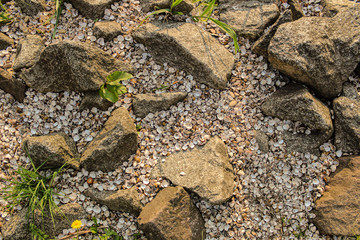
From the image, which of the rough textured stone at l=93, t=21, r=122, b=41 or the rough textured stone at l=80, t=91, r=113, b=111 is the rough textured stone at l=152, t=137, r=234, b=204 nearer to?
the rough textured stone at l=80, t=91, r=113, b=111

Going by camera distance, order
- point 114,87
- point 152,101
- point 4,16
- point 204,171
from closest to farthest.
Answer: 1. point 204,171
2. point 114,87
3. point 152,101
4. point 4,16

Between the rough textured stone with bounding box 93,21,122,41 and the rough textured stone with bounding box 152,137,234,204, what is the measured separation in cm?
175

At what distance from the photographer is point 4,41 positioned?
12.3 ft

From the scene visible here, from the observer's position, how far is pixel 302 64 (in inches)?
129

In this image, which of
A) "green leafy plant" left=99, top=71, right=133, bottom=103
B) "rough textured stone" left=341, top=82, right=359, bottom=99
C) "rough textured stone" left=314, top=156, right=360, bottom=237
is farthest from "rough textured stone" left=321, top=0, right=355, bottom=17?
"green leafy plant" left=99, top=71, right=133, bottom=103

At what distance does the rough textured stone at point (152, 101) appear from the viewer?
11.8 feet

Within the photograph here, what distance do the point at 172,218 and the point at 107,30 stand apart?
8.09 feet

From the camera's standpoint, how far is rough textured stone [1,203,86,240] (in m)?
3.27

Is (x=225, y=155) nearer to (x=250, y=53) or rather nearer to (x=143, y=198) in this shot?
(x=143, y=198)

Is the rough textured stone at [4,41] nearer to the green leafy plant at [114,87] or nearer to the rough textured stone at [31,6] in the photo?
the rough textured stone at [31,6]

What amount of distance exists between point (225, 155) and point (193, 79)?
1052 millimetres

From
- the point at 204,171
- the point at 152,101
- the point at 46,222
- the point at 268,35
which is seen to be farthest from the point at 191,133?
the point at 46,222

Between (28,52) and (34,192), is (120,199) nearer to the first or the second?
(34,192)

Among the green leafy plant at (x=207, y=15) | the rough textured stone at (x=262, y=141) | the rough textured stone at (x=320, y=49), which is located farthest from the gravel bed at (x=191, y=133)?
the rough textured stone at (x=320, y=49)
